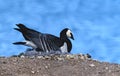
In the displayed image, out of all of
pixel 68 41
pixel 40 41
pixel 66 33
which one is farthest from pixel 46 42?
pixel 66 33

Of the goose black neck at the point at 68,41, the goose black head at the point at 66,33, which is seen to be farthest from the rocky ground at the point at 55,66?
the goose black head at the point at 66,33

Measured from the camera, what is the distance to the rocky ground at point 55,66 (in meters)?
12.5

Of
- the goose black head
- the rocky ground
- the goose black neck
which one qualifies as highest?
the goose black head

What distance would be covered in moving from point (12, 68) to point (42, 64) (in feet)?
2.59

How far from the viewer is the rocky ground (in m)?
12.5

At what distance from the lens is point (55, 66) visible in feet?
42.8

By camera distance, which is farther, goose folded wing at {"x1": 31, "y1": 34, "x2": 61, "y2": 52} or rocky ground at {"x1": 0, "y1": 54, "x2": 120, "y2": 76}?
goose folded wing at {"x1": 31, "y1": 34, "x2": 61, "y2": 52}

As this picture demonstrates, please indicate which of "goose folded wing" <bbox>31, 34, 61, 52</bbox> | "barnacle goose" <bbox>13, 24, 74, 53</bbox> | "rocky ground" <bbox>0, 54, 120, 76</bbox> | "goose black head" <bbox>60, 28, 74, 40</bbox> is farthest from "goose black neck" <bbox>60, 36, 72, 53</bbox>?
"rocky ground" <bbox>0, 54, 120, 76</bbox>

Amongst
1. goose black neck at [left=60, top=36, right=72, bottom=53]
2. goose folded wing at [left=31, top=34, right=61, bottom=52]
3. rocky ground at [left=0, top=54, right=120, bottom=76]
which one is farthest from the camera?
goose black neck at [left=60, top=36, right=72, bottom=53]

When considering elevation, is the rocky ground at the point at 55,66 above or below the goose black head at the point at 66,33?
below

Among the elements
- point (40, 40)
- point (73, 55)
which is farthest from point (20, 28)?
point (73, 55)

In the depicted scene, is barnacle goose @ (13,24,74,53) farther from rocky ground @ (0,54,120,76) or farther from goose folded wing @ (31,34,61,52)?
rocky ground @ (0,54,120,76)

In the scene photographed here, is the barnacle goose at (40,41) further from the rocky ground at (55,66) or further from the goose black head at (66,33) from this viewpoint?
the rocky ground at (55,66)

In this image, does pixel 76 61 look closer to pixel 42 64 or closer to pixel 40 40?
pixel 42 64
